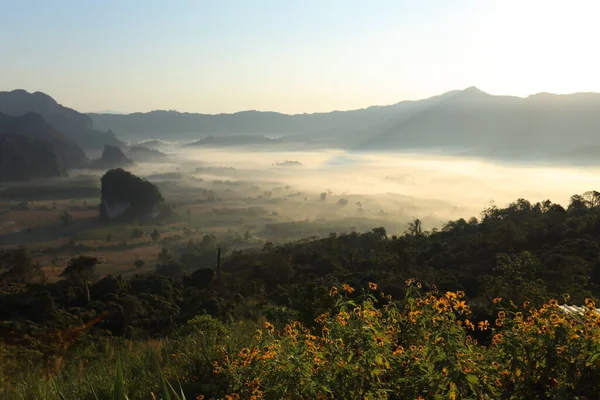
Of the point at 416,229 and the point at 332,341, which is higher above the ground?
the point at 332,341

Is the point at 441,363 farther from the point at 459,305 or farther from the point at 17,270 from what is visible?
the point at 17,270

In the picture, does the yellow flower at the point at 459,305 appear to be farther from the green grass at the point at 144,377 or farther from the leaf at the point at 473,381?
the green grass at the point at 144,377

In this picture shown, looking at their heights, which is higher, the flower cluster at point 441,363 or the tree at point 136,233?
the flower cluster at point 441,363

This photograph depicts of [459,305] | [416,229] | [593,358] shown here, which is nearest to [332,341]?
[459,305]

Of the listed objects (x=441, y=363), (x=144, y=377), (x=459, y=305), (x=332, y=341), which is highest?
(x=459, y=305)

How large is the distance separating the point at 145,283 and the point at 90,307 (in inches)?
443

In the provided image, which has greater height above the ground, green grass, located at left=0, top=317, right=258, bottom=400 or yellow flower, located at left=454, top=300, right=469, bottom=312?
yellow flower, located at left=454, top=300, right=469, bottom=312

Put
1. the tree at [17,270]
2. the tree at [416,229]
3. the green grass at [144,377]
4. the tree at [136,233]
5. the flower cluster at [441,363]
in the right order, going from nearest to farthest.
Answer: the flower cluster at [441,363]
the green grass at [144,377]
the tree at [17,270]
the tree at [416,229]
the tree at [136,233]

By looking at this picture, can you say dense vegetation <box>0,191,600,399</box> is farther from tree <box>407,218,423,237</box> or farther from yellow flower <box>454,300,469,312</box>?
tree <box>407,218,423,237</box>

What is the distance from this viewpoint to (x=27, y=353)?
16.1 meters

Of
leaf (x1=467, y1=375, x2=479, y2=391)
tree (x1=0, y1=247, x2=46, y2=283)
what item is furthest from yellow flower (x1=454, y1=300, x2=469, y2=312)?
tree (x1=0, y1=247, x2=46, y2=283)

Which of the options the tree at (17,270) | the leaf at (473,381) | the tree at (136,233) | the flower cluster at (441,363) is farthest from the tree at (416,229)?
the tree at (136,233)

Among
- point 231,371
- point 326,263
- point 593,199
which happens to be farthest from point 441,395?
point 593,199

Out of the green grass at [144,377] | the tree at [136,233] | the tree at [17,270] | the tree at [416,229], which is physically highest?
the green grass at [144,377]
